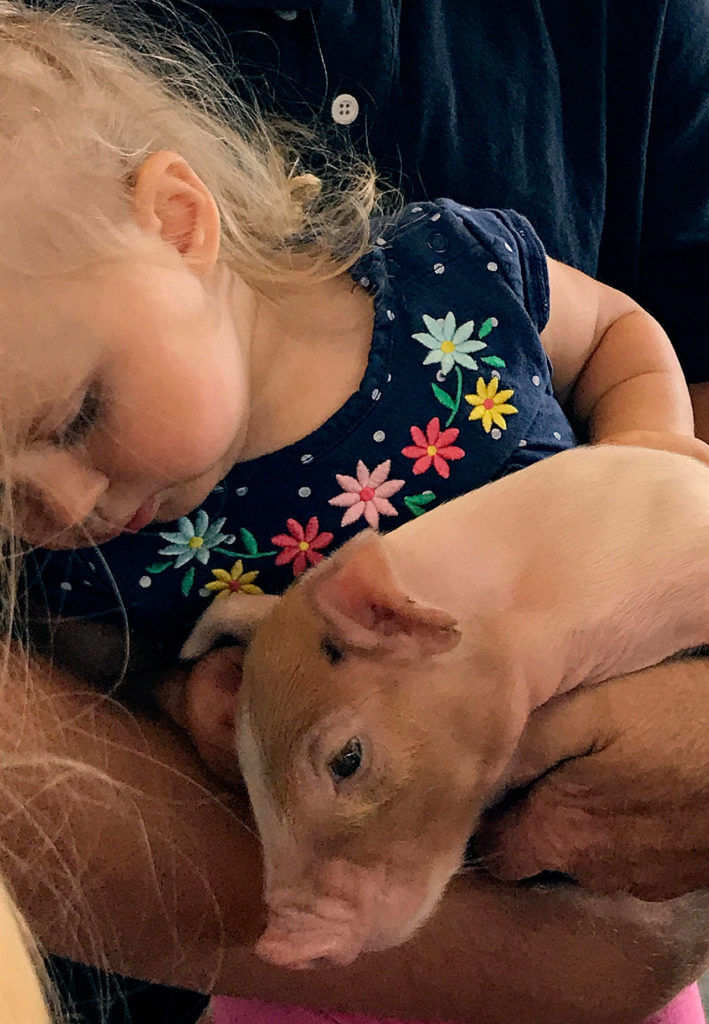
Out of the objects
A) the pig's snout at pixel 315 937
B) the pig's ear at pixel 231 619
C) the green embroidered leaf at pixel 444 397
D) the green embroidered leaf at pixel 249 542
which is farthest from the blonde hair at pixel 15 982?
the green embroidered leaf at pixel 444 397

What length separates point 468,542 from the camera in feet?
1.82

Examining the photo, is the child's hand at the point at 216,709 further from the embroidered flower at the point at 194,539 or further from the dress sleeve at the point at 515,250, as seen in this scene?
the dress sleeve at the point at 515,250

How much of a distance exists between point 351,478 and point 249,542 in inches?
3.9

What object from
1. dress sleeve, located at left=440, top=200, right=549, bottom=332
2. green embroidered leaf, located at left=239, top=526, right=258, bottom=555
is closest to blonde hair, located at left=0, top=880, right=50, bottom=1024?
green embroidered leaf, located at left=239, top=526, right=258, bottom=555

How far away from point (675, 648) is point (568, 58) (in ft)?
2.07

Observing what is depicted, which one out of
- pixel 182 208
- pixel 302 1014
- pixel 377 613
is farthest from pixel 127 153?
pixel 302 1014

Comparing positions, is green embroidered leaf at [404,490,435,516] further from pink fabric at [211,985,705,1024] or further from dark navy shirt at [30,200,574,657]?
pink fabric at [211,985,705,1024]

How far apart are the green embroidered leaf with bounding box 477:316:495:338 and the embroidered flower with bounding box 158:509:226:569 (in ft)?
0.90

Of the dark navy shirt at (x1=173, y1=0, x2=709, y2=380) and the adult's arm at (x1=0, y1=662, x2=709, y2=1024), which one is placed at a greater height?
the dark navy shirt at (x1=173, y1=0, x2=709, y2=380)

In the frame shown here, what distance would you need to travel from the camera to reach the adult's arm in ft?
1.83

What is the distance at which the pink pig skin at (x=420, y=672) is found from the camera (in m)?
0.49

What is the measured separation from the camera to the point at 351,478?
0.72 m

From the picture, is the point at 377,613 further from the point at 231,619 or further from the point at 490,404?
the point at 490,404

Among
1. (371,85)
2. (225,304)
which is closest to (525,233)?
(371,85)
